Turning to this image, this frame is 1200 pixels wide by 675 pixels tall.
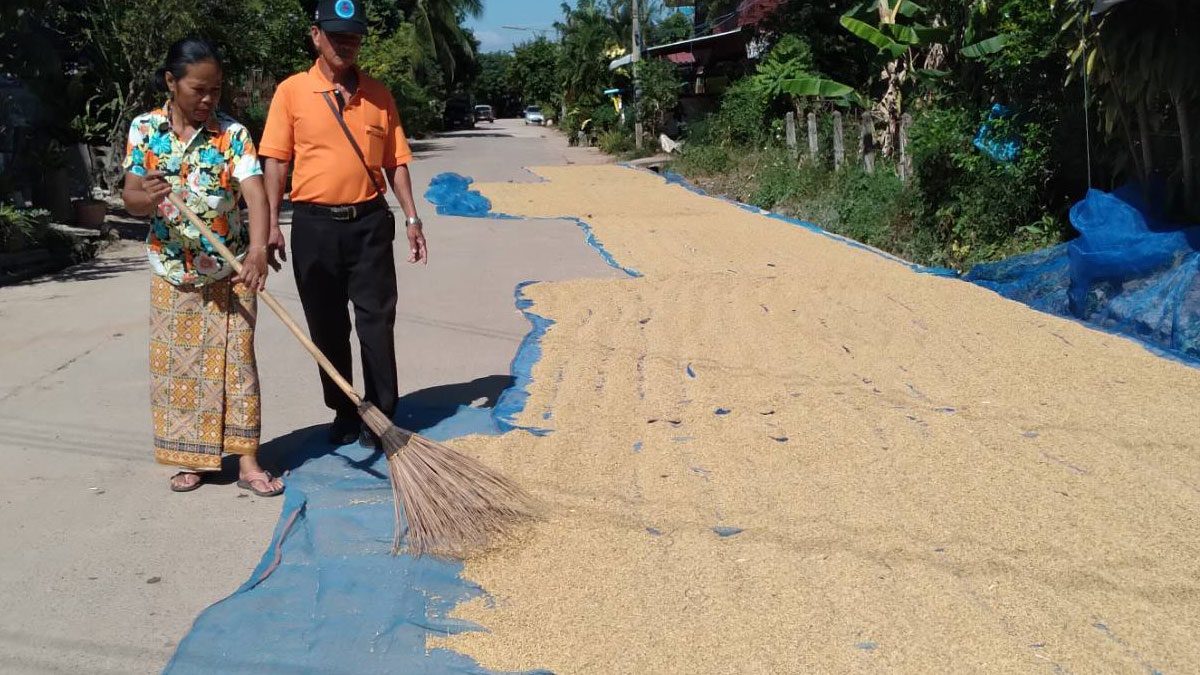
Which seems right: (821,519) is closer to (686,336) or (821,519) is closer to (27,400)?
(686,336)

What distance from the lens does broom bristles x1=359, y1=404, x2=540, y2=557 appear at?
425 centimetres

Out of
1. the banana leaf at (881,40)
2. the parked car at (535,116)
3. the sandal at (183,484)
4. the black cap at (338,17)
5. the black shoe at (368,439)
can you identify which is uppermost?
the banana leaf at (881,40)

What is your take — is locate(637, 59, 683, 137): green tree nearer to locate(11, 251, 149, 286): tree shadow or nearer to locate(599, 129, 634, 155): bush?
locate(599, 129, 634, 155): bush

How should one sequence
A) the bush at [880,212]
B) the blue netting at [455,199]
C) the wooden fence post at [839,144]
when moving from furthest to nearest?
the blue netting at [455,199] → the wooden fence post at [839,144] → the bush at [880,212]

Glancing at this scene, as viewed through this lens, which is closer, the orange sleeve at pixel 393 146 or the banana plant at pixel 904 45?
the orange sleeve at pixel 393 146

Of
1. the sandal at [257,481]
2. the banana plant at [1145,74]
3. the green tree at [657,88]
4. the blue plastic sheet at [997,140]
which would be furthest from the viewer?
the green tree at [657,88]

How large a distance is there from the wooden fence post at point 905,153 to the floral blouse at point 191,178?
9.80m

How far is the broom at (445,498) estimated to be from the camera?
4.25 metres

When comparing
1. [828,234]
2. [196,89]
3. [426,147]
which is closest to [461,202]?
[828,234]

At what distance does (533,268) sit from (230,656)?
8.19 metres

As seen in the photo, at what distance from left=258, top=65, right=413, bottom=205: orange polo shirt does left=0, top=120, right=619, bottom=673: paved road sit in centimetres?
142


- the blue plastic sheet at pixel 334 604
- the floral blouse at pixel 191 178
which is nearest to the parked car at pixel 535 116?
the floral blouse at pixel 191 178

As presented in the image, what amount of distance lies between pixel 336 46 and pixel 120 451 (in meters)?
2.28

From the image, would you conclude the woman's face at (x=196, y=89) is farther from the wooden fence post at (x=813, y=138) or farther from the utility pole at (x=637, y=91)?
the utility pole at (x=637, y=91)
